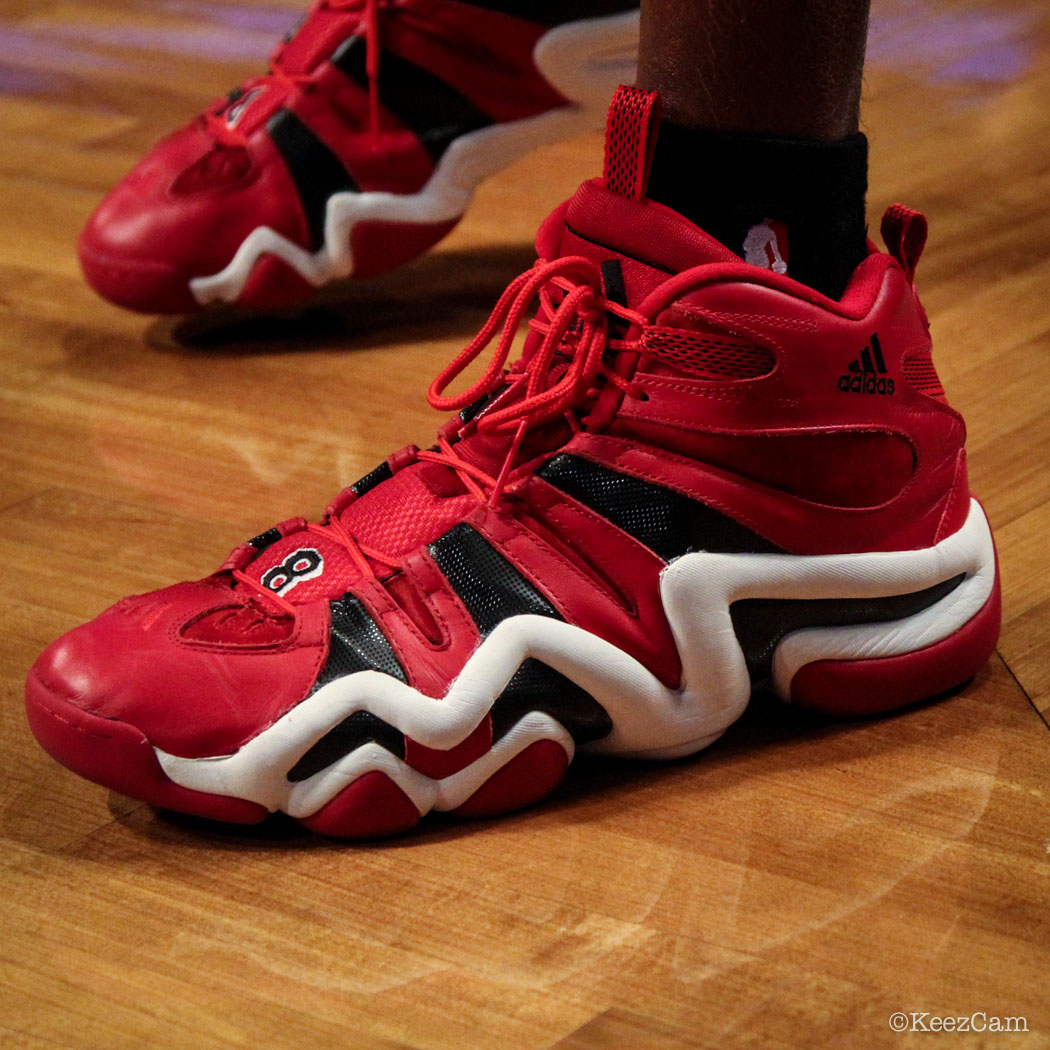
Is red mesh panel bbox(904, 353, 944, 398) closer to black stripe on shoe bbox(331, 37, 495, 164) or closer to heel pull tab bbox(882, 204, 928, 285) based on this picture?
heel pull tab bbox(882, 204, 928, 285)

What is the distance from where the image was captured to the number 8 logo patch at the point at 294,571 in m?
0.80

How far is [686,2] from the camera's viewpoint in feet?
2.57

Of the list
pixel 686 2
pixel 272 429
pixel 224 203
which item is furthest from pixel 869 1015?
pixel 224 203

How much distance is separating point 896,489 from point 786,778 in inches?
6.7

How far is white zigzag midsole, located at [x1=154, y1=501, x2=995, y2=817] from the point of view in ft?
2.45

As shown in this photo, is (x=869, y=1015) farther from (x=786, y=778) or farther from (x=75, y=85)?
(x=75, y=85)

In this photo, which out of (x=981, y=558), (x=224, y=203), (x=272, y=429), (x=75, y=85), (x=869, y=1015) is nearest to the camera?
(x=869, y=1015)

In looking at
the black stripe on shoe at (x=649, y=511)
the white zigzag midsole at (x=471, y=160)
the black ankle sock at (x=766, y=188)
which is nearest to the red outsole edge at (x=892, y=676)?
the black stripe on shoe at (x=649, y=511)

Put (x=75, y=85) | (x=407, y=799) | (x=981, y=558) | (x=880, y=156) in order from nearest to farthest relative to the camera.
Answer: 1. (x=407, y=799)
2. (x=981, y=558)
3. (x=880, y=156)
4. (x=75, y=85)

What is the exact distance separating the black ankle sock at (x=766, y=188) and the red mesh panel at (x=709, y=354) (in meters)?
0.07

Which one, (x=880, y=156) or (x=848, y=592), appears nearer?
(x=848, y=592)

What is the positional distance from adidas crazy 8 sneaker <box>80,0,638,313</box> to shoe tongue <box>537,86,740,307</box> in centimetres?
72

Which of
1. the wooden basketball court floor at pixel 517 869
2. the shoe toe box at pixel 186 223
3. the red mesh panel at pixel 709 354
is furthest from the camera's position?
the shoe toe box at pixel 186 223

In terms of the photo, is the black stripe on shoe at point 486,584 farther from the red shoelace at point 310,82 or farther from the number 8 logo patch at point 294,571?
the red shoelace at point 310,82
